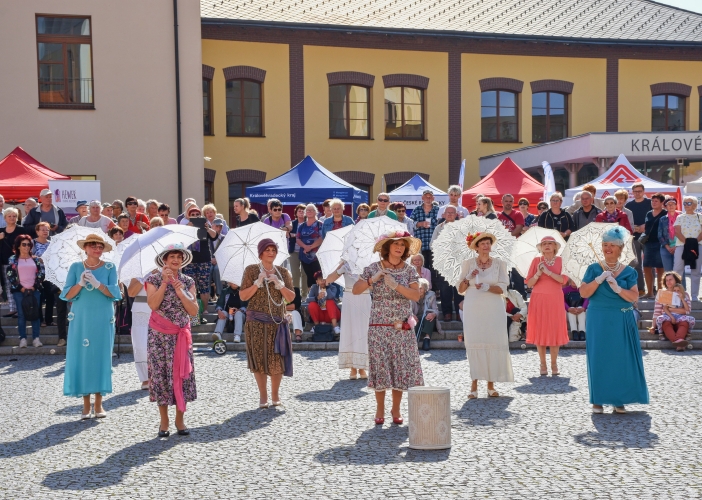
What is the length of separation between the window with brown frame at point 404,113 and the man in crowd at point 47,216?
47.6 feet

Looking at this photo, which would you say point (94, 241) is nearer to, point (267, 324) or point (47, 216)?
point (267, 324)

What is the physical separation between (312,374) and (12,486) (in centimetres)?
600

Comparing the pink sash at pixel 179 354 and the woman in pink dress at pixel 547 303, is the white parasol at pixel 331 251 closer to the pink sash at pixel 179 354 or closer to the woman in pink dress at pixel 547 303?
the woman in pink dress at pixel 547 303

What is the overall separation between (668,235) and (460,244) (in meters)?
7.61

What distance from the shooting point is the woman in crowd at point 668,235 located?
58.2ft

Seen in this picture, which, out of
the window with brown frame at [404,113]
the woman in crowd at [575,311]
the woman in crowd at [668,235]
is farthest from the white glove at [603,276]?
the window with brown frame at [404,113]

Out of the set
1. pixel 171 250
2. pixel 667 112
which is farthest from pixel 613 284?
pixel 667 112

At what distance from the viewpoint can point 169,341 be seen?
30.7ft

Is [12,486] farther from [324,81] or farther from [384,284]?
[324,81]

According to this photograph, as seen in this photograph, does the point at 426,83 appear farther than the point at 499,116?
No

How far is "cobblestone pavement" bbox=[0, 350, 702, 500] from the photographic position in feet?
24.0

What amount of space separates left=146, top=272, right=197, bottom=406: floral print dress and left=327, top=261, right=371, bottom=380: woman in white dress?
3.37 metres

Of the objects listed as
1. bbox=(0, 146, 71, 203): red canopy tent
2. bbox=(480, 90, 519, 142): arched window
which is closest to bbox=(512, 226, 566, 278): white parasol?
bbox=(0, 146, 71, 203): red canopy tent

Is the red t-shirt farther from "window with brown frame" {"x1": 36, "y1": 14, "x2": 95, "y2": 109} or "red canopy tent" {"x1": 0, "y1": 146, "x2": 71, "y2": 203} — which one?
"window with brown frame" {"x1": 36, "y1": 14, "x2": 95, "y2": 109}
